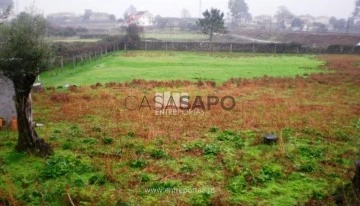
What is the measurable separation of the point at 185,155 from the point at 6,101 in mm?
8826

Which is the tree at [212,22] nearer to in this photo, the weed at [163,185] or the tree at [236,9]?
the weed at [163,185]

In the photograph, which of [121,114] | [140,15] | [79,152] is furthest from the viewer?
[140,15]

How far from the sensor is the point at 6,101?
51.7ft

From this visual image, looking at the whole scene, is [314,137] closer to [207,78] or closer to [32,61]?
[32,61]

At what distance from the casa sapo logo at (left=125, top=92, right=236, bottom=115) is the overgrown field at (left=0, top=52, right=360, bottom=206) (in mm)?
489

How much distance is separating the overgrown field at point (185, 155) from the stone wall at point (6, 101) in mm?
1344

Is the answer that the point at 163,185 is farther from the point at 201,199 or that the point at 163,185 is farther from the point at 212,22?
the point at 212,22

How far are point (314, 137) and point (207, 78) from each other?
16427 millimetres

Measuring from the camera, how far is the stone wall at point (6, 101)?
1570cm

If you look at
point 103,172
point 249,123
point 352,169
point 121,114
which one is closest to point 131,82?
point 121,114

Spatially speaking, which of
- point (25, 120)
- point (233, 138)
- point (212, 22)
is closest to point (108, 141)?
point (25, 120)

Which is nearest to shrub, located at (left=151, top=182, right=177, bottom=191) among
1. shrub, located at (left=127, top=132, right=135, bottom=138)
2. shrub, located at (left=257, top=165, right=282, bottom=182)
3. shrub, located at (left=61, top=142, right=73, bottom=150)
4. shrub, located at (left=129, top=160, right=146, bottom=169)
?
shrub, located at (left=129, top=160, right=146, bottom=169)

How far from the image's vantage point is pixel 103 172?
10891 millimetres

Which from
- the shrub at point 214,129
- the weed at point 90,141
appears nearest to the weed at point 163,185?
the weed at point 90,141
